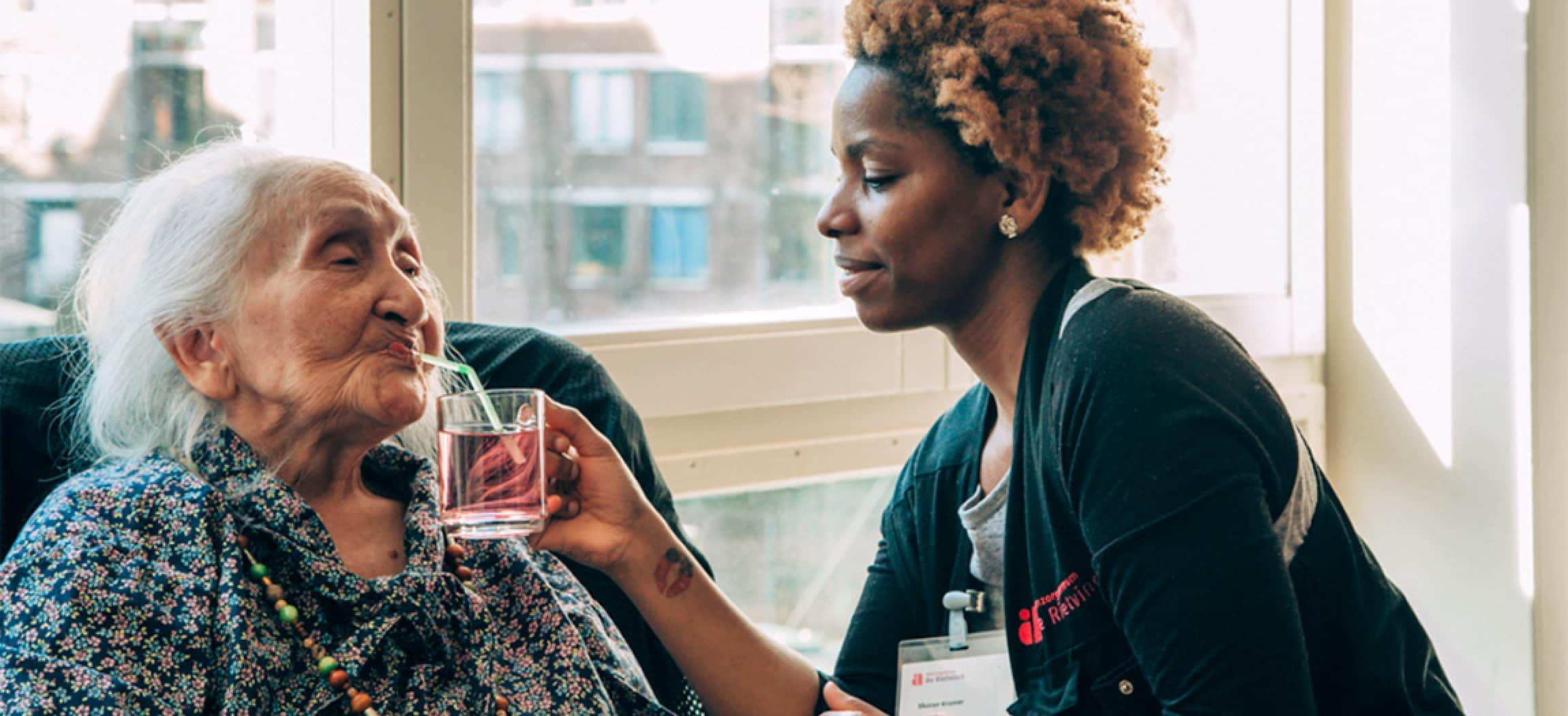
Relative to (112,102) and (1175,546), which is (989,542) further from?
(112,102)

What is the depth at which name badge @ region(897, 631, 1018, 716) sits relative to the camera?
5.93ft

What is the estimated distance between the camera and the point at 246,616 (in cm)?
143

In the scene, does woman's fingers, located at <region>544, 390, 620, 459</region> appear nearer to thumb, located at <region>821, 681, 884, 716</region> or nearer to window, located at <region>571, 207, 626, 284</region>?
thumb, located at <region>821, 681, 884, 716</region>

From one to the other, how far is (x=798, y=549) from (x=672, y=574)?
4.50 ft

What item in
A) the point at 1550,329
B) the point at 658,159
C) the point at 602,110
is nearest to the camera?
the point at 602,110

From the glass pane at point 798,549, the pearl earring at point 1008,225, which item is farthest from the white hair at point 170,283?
the glass pane at point 798,549

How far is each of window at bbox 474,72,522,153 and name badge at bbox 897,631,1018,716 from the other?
3.89ft

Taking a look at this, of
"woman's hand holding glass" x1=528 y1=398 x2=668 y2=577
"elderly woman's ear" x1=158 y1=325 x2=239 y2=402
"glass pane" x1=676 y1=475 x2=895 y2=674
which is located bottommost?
"glass pane" x1=676 y1=475 x2=895 y2=674

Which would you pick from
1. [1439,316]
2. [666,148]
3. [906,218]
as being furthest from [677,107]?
[1439,316]

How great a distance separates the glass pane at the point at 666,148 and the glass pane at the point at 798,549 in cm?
42

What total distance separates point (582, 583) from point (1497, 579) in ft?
7.54

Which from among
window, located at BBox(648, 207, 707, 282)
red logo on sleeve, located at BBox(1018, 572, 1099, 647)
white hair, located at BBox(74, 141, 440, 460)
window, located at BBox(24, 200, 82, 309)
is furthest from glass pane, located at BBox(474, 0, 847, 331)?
red logo on sleeve, located at BBox(1018, 572, 1099, 647)

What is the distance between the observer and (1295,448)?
155 centimetres

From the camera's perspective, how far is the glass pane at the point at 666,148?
256 cm
